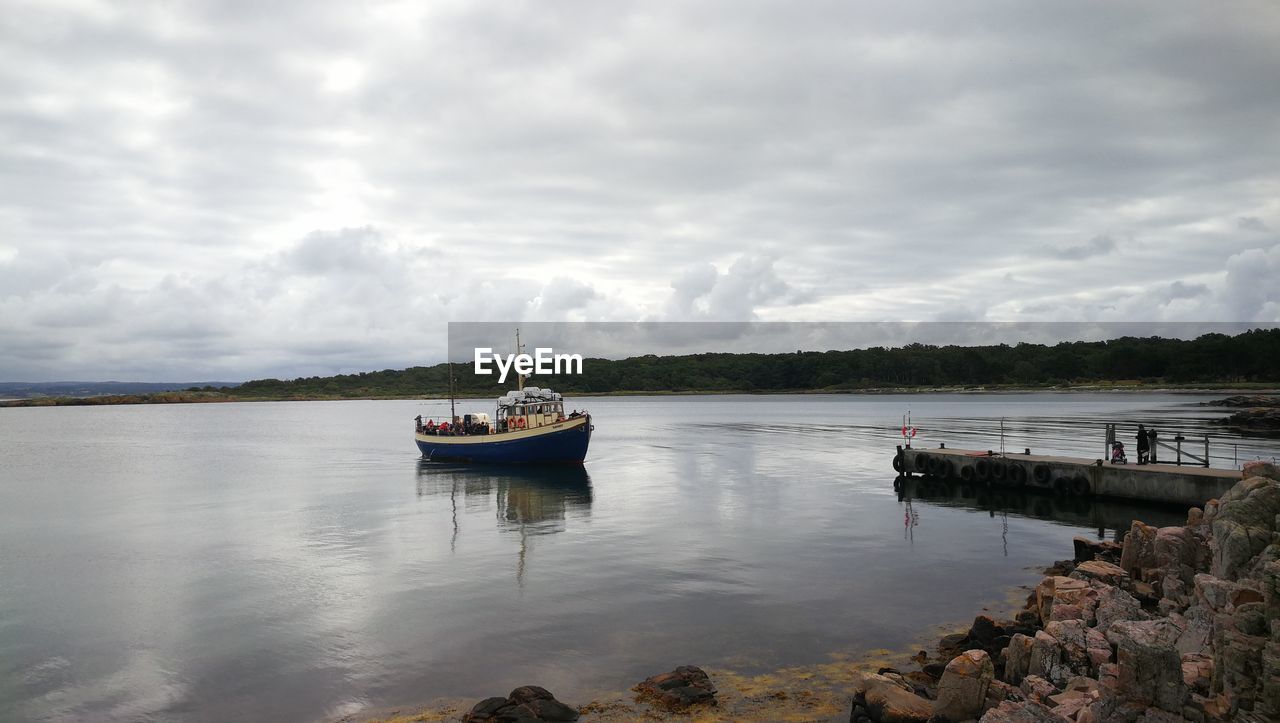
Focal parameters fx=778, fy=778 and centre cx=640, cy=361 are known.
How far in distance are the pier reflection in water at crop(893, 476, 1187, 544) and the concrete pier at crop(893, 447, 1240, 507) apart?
44 centimetres

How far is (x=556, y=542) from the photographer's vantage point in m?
27.7

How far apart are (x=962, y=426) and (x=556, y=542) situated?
7216cm

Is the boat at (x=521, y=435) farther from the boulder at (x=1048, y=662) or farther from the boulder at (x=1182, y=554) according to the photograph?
the boulder at (x=1048, y=662)

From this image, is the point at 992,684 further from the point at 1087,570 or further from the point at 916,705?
the point at 1087,570

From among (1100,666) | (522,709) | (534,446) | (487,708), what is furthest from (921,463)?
(487,708)

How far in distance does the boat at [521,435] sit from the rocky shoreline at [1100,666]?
35852mm

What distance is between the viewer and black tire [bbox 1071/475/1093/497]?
34.3m

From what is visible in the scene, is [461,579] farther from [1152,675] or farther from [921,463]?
[921,463]

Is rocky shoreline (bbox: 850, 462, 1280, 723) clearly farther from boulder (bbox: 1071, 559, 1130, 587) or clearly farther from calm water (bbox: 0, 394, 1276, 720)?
calm water (bbox: 0, 394, 1276, 720)

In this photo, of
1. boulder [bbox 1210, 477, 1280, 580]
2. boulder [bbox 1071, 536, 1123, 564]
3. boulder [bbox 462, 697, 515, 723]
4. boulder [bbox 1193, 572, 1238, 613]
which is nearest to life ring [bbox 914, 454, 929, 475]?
boulder [bbox 1071, 536, 1123, 564]

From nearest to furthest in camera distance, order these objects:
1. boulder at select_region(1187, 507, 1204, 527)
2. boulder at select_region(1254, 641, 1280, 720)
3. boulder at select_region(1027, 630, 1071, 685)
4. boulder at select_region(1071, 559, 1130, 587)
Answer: boulder at select_region(1254, 641, 1280, 720), boulder at select_region(1027, 630, 1071, 685), boulder at select_region(1071, 559, 1130, 587), boulder at select_region(1187, 507, 1204, 527)

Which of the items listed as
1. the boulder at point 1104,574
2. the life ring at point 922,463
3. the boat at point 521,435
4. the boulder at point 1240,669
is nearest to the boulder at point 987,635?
the boulder at point 1104,574

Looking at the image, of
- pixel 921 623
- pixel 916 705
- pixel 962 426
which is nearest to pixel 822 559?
pixel 921 623

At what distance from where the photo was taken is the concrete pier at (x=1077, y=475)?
98.5ft
